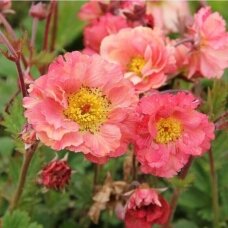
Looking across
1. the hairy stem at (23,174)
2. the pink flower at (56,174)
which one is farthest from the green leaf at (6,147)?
the pink flower at (56,174)

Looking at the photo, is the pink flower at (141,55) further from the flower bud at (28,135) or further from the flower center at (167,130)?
the flower bud at (28,135)

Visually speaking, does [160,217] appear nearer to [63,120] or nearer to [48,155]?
[63,120]

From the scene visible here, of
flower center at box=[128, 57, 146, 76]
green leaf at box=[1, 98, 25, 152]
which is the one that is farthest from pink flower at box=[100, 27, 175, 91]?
green leaf at box=[1, 98, 25, 152]

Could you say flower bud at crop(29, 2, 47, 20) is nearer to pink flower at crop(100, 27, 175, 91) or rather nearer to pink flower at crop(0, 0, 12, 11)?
pink flower at crop(0, 0, 12, 11)

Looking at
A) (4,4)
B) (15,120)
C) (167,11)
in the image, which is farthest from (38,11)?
(167,11)

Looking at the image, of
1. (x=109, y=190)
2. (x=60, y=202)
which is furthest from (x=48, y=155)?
(x=109, y=190)

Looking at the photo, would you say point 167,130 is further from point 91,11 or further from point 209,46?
point 91,11
